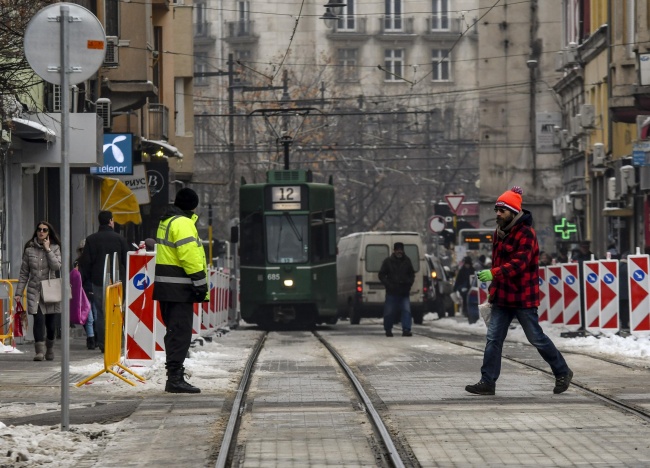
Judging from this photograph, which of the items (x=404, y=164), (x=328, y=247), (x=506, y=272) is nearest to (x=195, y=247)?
(x=506, y=272)

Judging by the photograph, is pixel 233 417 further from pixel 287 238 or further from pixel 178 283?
pixel 287 238

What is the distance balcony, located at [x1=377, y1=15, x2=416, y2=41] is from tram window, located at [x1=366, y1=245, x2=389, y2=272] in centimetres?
6788

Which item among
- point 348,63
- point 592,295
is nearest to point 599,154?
point 592,295

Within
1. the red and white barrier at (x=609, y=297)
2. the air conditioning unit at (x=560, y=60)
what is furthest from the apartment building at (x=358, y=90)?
the red and white barrier at (x=609, y=297)

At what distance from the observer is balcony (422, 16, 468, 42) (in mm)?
108250

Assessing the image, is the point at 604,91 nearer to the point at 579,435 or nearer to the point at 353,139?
the point at 353,139

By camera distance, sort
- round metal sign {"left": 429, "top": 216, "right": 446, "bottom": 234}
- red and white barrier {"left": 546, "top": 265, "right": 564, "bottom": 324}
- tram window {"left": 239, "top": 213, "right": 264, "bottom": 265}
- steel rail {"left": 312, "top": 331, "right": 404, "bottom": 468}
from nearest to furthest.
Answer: steel rail {"left": 312, "top": 331, "right": 404, "bottom": 468} < red and white barrier {"left": 546, "top": 265, "right": 564, "bottom": 324} < tram window {"left": 239, "top": 213, "right": 264, "bottom": 265} < round metal sign {"left": 429, "top": 216, "right": 446, "bottom": 234}

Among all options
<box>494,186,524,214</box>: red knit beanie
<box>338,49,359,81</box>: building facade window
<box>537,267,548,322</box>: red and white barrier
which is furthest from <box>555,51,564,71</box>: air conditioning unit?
<box>338,49,359,81</box>: building facade window

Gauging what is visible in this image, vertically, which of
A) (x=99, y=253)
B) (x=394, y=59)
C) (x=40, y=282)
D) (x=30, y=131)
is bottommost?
(x=40, y=282)

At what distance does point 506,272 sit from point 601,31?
115 ft

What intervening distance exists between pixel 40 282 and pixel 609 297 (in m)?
9.23

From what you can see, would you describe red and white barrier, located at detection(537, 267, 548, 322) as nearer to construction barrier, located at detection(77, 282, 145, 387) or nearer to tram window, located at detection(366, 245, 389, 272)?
tram window, located at detection(366, 245, 389, 272)

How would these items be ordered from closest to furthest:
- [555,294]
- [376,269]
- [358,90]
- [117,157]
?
[555,294], [117,157], [376,269], [358,90]

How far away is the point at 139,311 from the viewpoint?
53.0 feet
